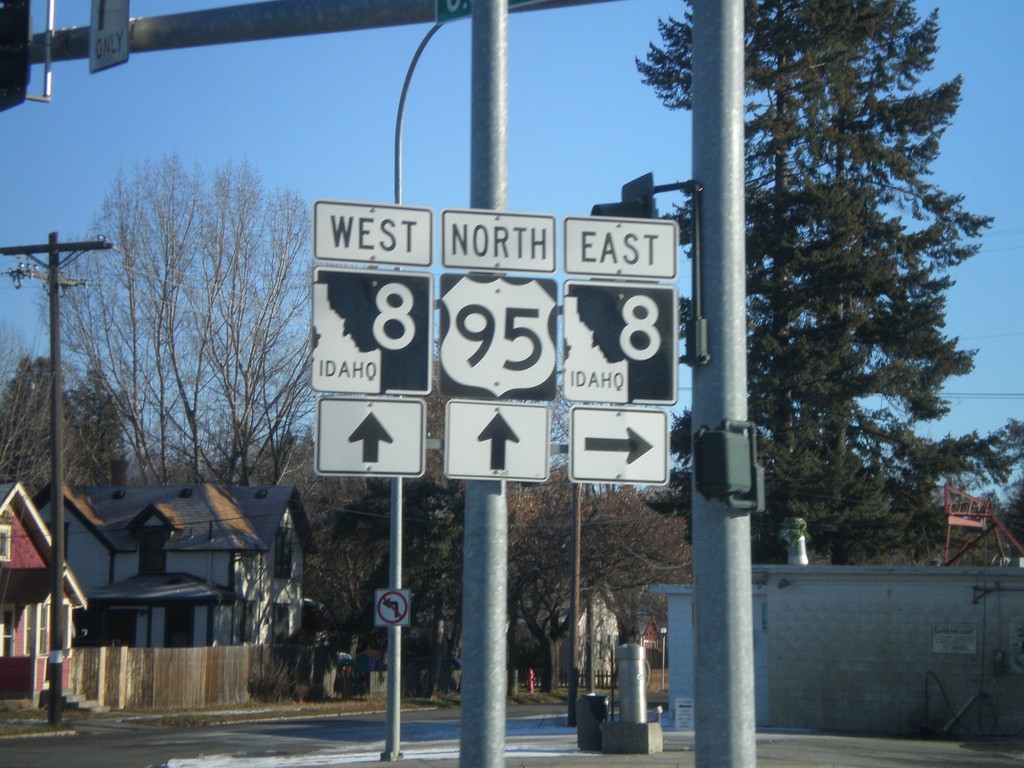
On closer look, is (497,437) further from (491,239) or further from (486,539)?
(491,239)

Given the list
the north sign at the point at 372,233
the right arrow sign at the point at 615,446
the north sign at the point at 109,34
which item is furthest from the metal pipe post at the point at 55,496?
the right arrow sign at the point at 615,446

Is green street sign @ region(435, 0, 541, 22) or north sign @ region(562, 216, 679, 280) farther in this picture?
green street sign @ region(435, 0, 541, 22)

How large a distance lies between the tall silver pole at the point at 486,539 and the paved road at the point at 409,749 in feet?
36.7

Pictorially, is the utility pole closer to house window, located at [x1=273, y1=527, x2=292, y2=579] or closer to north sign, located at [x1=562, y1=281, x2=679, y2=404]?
house window, located at [x1=273, y1=527, x2=292, y2=579]

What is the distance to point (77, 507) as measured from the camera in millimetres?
46625

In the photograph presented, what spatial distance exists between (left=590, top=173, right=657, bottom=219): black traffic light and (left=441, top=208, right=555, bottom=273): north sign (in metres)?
0.59

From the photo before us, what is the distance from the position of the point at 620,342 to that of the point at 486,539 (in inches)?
45.7

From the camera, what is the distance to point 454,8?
6.87m

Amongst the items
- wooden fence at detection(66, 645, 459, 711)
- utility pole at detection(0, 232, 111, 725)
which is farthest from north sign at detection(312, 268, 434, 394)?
wooden fence at detection(66, 645, 459, 711)

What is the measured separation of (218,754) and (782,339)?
19568 mm

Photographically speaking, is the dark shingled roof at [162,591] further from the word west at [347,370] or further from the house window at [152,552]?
the word west at [347,370]

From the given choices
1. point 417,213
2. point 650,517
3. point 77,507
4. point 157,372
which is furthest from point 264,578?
point 417,213

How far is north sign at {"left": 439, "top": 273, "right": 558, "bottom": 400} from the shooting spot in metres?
5.75

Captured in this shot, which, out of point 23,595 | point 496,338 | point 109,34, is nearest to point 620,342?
point 496,338
